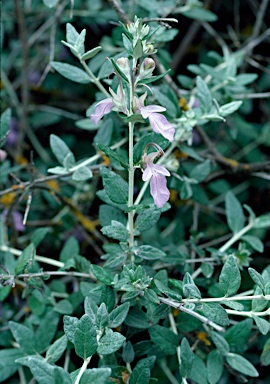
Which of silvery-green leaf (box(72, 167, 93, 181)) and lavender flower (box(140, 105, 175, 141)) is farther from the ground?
lavender flower (box(140, 105, 175, 141))

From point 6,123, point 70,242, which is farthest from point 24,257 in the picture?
point 6,123

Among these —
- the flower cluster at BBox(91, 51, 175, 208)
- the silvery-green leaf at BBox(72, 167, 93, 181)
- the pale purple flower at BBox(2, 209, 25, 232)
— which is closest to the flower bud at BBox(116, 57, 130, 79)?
the flower cluster at BBox(91, 51, 175, 208)

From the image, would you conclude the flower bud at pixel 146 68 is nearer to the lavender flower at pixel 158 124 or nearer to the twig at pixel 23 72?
the lavender flower at pixel 158 124

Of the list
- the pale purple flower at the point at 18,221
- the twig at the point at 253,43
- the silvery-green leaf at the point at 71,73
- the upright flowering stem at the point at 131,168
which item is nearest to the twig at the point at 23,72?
the pale purple flower at the point at 18,221

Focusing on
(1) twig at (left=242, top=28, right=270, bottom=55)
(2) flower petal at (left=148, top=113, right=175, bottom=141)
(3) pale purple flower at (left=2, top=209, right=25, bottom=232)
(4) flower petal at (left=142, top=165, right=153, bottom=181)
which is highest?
(2) flower petal at (left=148, top=113, right=175, bottom=141)

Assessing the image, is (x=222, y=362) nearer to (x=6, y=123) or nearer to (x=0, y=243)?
(x=0, y=243)

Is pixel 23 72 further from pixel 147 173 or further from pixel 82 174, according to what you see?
pixel 147 173

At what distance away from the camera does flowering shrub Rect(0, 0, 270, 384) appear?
0.70 m

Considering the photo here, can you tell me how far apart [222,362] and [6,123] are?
0.59 m

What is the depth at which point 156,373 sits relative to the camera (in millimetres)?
1046

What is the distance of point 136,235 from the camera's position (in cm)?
86

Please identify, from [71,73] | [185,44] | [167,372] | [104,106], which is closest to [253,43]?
[185,44]

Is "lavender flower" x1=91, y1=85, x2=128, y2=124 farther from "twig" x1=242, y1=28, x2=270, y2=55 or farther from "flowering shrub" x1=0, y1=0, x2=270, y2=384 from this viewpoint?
"twig" x1=242, y1=28, x2=270, y2=55

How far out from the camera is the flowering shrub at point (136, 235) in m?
0.70
